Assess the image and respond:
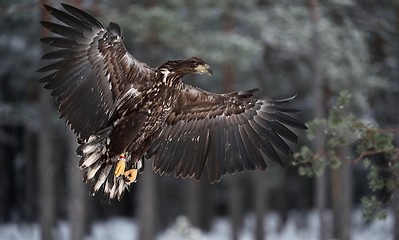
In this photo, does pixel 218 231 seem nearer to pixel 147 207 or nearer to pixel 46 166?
pixel 147 207

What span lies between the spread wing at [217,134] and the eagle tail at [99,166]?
2.90 ft

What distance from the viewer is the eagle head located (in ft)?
24.5

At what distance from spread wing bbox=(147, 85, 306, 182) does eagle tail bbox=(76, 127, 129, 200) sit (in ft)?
2.90

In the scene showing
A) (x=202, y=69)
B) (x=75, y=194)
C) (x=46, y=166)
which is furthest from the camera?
(x=46, y=166)

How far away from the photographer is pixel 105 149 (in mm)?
7602

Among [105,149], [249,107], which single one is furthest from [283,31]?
[105,149]

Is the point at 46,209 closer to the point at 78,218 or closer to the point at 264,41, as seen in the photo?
the point at 78,218

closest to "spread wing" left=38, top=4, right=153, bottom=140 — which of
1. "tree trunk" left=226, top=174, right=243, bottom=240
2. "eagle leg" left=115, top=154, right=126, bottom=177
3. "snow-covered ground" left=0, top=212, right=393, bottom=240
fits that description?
"eagle leg" left=115, top=154, right=126, bottom=177

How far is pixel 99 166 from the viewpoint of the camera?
759 centimetres

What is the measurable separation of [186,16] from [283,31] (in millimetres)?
2483

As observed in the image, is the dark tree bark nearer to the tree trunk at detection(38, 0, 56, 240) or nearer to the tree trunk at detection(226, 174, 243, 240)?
the tree trunk at detection(226, 174, 243, 240)

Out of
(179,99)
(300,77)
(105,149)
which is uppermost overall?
(300,77)

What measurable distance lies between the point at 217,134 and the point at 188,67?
146 centimetres

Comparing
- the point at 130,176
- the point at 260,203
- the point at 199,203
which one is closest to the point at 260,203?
the point at 260,203
